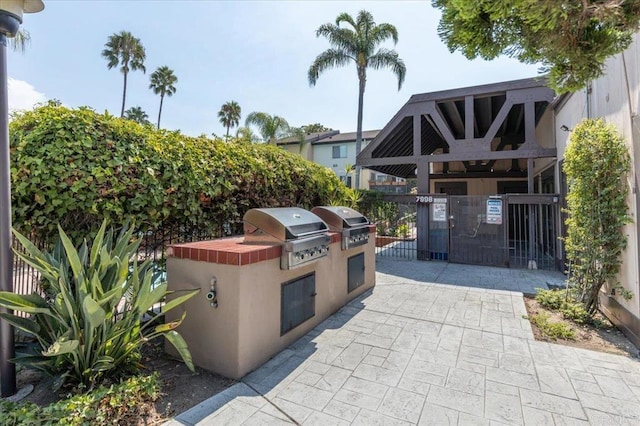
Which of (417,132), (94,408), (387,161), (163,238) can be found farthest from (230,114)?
(94,408)

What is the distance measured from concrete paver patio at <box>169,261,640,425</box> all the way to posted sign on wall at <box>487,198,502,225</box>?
171 inches

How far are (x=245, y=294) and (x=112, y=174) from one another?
6.31 feet

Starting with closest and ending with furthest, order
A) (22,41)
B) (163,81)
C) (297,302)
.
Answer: (297,302)
(22,41)
(163,81)

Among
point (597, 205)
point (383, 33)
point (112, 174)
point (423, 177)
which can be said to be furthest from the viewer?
point (383, 33)

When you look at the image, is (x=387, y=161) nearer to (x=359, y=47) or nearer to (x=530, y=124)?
(x=530, y=124)

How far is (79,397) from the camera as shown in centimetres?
222

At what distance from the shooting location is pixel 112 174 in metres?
3.18

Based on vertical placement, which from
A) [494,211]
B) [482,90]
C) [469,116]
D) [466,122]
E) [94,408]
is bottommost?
[94,408]

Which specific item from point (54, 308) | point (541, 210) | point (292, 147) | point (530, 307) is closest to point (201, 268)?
point (54, 308)

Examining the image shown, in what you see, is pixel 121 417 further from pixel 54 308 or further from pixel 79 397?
pixel 54 308

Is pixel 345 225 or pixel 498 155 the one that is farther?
pixel 498 155

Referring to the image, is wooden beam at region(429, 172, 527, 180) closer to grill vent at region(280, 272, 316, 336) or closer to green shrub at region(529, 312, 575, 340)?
green shrub at region(529, 312, 575, 340)

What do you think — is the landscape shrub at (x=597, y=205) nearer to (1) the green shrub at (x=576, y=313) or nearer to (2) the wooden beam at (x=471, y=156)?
(1) the green shrub at (x=576, y=313)

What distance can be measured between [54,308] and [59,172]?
4.22 feet
